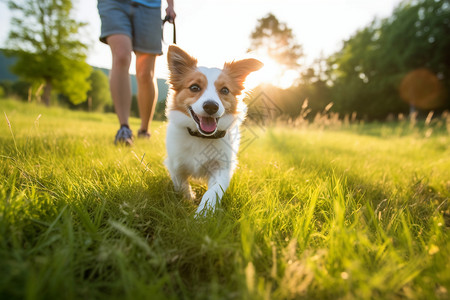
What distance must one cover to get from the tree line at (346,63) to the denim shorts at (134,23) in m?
11.5

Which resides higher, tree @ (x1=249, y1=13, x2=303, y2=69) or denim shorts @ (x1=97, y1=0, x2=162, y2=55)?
tree @ (x1=249, y1=13, x2=303, y2=69)

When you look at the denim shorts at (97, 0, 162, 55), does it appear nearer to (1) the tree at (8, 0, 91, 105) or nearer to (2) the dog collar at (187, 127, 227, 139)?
(2) the dog collar at (187, 127, 227, 139)

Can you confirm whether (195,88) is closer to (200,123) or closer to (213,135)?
(200,123)

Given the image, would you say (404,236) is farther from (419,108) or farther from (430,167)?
(419,108)

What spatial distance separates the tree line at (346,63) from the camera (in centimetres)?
1759

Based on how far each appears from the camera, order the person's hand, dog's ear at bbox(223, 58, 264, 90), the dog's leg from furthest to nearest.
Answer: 1. the person's hand
2. dog's ear at bbox(223, 58, 264, 90)
3. the dog's leg

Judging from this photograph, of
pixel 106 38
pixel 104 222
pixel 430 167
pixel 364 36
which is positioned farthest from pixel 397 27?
pixel 104 222

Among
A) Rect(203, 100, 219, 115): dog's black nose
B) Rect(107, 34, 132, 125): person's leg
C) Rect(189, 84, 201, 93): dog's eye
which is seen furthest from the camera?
Rect(107, 34, 132, 125): person's leg

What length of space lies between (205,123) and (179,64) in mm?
783

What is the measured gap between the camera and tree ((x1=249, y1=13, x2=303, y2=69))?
73.1 ft

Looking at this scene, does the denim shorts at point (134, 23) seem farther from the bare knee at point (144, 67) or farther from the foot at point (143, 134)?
the foot at point (143, 134)

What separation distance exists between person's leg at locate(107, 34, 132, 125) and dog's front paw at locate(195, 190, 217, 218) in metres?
2.27

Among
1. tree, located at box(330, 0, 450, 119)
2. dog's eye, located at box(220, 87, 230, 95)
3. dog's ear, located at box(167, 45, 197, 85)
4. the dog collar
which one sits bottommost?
the dog collar

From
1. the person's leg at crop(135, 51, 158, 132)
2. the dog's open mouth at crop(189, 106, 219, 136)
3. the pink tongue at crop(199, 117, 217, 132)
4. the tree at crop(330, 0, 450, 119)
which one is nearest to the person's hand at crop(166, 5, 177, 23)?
the person's leg at crop(135, 51, 158, 132)
